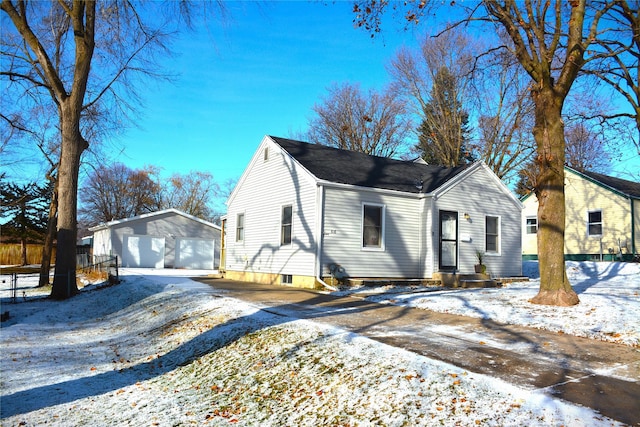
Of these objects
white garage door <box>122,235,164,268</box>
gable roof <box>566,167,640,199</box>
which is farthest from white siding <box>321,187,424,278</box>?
white garage door <box>122,235,164,268</box>

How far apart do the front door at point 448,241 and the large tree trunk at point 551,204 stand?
6598mm

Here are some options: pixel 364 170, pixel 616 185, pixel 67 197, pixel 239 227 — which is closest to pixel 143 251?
pixel 239 227

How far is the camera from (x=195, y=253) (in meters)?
33.3

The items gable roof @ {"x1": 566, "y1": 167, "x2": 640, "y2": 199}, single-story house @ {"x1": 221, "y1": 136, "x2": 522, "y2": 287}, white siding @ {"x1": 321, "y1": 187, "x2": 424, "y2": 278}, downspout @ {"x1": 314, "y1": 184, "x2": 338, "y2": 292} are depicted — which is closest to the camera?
downspout @ {"x1": 314, "y1": 184, "x2": 338, "y2": 292}

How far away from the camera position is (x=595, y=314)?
810cm

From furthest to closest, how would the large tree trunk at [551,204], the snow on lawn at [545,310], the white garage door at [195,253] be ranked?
the white garage door at [195,253]
the large tree trunk at [551,204]
the snow on lawn at [545,310]

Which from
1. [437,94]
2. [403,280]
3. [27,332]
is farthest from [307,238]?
[437,94]

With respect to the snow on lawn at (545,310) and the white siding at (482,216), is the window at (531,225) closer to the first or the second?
the white siding at (482,216)

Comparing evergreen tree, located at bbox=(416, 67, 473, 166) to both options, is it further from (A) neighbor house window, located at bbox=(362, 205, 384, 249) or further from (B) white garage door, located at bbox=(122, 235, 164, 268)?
(B) white garage door, located at bbox=(122, 235, 164, 268)

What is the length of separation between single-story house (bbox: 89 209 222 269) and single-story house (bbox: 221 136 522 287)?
14.7 m

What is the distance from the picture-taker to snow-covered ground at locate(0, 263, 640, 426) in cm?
446

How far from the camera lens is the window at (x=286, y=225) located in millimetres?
15877

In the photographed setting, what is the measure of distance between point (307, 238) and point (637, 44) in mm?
9775

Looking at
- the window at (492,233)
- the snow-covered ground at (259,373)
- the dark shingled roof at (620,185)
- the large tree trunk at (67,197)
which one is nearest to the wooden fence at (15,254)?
the large tree trunk at (67,197)
